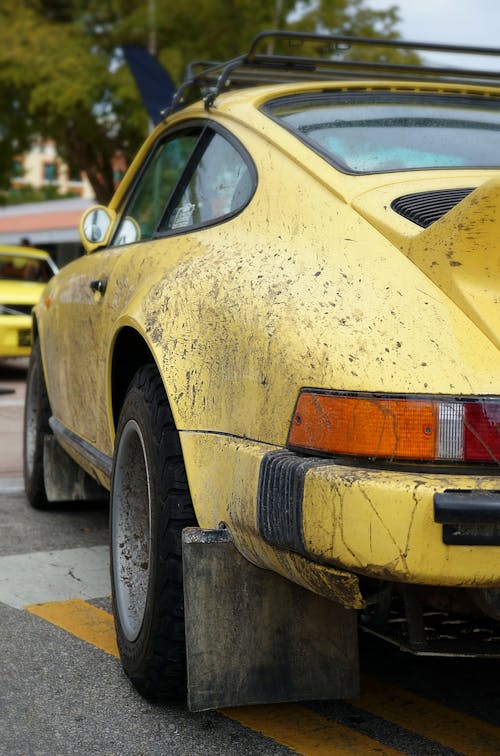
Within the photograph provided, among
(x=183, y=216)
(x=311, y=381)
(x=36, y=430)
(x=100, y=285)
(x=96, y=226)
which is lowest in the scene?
(x=36, y=430)

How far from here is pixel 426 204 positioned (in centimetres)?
273

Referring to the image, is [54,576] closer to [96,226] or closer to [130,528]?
[130,528]

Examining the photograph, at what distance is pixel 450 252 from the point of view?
8.18 ft

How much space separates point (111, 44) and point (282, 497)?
20.7 metres

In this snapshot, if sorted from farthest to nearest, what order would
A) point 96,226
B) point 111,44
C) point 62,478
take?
point 111,44 → point 62,478 → point 96,226

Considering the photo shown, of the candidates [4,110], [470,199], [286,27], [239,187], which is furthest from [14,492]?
[4,110]

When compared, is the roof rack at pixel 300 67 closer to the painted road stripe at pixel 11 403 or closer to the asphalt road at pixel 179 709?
the asphalt road at pixel 179 709

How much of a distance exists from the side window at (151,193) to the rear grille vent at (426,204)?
1.59 m

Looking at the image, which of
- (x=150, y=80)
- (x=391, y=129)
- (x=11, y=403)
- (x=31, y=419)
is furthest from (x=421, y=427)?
(x=150, y=80)

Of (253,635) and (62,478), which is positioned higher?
(62,478)

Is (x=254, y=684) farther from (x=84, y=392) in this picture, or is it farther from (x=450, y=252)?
(x=84, y=392)

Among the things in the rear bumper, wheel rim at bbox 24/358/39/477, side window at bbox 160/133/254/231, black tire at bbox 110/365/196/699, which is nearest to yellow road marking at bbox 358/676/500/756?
black tire at bbox 110/365/196/699

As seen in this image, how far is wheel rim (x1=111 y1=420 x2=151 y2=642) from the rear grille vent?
99 cm

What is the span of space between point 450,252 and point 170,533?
1.01 metres
